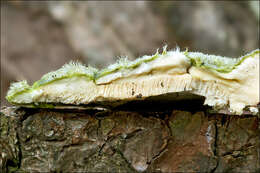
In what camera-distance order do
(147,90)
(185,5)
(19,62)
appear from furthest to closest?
(185,5) < (19,62) < (147,90)

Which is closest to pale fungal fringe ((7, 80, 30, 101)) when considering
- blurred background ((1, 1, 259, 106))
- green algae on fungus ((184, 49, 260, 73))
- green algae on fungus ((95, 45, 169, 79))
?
green algae on fungus ((95, 45, 169, 79))

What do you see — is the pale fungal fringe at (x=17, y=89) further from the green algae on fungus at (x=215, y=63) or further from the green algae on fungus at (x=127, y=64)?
the green algae on fungus at (x=215, y=63)

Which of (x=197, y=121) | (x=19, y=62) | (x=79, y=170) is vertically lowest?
(x=79, y=170)

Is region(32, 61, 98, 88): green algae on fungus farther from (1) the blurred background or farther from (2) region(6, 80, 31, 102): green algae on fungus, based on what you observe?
(1) the blurred background

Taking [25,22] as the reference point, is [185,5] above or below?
above

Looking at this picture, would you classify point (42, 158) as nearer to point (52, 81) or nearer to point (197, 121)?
point (52, 81)

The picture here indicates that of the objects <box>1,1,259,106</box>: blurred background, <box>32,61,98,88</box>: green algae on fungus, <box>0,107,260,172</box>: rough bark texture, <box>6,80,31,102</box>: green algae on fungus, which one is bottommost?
<box>0,107,260,172</box>: rough bark texture

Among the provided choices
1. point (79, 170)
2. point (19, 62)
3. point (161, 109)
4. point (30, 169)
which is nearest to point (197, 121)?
point (161, 109)
